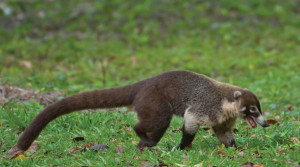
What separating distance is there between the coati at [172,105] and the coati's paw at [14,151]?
0.01m

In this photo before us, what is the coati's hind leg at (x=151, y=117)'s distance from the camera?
200 inches

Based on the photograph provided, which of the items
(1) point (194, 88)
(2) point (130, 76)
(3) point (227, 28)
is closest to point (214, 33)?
(3) point (227, 28)

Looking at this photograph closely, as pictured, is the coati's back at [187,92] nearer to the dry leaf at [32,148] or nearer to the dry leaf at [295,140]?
the dry leaf at [295,140]

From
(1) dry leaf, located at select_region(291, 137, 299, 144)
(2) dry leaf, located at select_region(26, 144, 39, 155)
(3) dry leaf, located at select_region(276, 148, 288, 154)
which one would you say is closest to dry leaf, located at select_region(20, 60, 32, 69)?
(2) dry leaf, located at select_region(26, 144, 39, 155)

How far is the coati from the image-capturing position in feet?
16.7

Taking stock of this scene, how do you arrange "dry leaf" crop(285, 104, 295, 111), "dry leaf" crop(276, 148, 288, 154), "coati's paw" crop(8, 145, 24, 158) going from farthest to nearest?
"dry leaf" crop(285, 104, 295, 111), "coati's paw" crop(8, 145, 24, 158), "dry leaf" crop(276, 148, 288, 154)

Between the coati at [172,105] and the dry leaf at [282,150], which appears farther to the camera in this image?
the coati at [172,105]

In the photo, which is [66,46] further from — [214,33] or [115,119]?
[115,119]

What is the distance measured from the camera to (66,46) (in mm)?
11727

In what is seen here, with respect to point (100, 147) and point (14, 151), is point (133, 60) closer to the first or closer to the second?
point (100, 147)

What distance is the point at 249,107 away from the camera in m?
5.11

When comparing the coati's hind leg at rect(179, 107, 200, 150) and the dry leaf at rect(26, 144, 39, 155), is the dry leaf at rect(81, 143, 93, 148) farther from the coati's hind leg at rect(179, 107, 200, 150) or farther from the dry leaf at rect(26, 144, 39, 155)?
the coati's hind leg at rect(179, 107, 200, 150)

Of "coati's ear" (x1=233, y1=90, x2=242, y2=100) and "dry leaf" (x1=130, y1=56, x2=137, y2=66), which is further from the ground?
"dry leaf" (x1=130, y1=56, x2=137, y2=66)

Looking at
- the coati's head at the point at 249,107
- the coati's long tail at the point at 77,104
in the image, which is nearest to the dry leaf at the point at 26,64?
the coati's long tail at the point at 77,104
